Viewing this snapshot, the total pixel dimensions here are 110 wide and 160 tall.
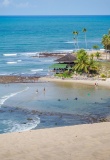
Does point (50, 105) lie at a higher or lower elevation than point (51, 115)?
higher

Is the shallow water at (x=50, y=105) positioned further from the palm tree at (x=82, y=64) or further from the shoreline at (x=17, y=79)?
the palm tree at (x=82, y=64)

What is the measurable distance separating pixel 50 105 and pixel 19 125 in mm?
9033

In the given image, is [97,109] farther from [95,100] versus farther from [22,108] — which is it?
[22,108]

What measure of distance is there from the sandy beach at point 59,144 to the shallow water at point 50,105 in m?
4.06

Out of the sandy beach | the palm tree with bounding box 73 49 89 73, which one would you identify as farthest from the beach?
the palm tree with bounding box 73 49 89 73

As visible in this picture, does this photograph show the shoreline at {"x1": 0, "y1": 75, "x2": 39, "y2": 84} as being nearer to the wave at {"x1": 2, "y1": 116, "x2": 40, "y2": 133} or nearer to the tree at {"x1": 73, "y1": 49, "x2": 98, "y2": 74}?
the tree at {"x1": 73, "y1": 49, "x2": 98, "y2": 74}

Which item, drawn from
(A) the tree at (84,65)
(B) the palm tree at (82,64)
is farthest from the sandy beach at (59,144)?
(A) the tree at (84,65)

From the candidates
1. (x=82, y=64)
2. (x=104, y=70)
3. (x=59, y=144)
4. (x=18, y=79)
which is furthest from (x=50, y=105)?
(x=104, y=70)

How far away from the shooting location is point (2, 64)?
8106cm

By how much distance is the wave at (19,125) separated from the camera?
35.9 meters

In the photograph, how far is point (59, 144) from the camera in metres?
29.8

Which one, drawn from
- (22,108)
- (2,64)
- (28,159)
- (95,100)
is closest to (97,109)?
(95,100)

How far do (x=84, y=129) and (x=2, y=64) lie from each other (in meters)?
49.5

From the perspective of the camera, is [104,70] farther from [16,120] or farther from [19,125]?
[19,125]
